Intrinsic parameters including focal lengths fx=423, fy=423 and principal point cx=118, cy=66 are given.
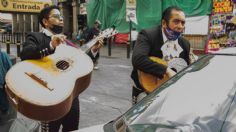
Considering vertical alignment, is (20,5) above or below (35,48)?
above

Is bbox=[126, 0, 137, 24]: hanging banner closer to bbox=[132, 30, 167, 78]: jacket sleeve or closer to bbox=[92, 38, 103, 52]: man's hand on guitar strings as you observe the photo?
bbox=[92, 38, 103, 52]: man's hand on guitar strings

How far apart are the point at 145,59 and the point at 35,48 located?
980 mm

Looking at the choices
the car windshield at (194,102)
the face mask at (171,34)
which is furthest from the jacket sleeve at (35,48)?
the car windshield at (194,102)

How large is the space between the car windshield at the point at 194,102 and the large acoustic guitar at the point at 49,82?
0.84m

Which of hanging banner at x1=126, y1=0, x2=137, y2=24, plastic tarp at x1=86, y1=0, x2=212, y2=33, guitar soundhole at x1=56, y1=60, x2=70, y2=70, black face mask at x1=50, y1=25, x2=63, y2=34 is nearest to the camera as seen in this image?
guitar soundhole at x1=56, y1=60, x2=70, y2=70

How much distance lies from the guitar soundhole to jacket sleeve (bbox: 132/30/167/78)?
0.62 meters

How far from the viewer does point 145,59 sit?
3.76 metres

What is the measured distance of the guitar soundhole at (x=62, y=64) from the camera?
378 cm

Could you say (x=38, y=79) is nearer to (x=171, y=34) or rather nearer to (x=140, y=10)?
(x=171, y=34)

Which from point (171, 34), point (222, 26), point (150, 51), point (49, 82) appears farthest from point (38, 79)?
point (222, 26)

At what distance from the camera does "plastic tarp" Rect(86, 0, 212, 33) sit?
17967mm

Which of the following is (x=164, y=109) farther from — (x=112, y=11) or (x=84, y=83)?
(x=112, y=11)

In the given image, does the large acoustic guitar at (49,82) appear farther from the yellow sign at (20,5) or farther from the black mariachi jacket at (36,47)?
the yellow sign at (20,5)

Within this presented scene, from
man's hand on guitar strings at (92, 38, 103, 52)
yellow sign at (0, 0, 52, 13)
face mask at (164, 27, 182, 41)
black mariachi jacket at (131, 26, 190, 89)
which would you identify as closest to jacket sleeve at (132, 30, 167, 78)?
black mariachi jacket at (131, 26, 190, 89)
